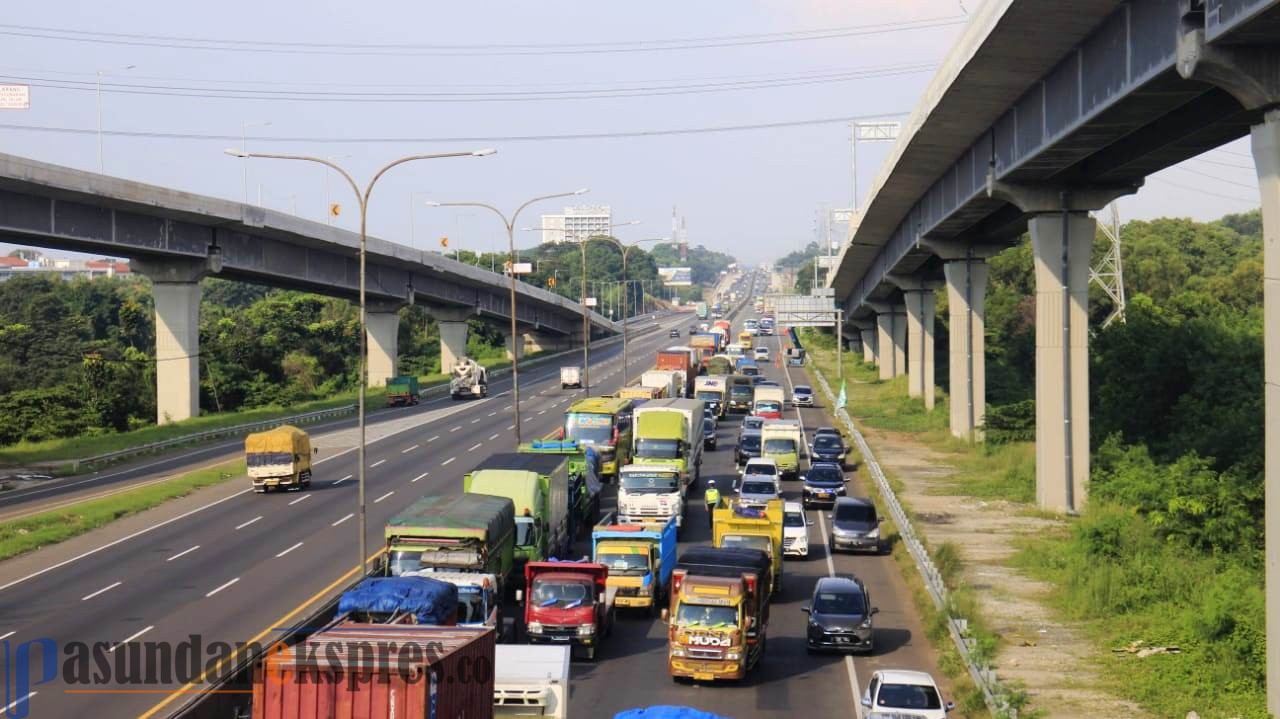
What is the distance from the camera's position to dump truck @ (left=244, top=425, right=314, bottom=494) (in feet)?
173

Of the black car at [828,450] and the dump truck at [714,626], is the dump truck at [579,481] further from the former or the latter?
the dump truck at [714,626]

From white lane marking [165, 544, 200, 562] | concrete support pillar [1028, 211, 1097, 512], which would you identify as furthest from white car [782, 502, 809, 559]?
white lane marking [165, 544, 200, 562]

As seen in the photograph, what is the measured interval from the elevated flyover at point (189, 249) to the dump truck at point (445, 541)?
25.8 meters

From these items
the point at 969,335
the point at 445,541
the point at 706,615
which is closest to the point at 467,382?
the point at 969,335

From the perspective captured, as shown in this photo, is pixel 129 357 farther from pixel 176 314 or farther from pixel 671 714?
pixel 671 714

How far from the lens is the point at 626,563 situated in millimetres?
32875

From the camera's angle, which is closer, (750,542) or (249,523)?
(750,542)

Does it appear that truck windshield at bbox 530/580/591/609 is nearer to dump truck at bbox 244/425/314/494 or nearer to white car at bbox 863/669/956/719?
white car at bbox 863/669/956/719

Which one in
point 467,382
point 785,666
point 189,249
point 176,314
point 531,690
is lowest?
point 785,666

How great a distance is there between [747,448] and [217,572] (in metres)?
29.3

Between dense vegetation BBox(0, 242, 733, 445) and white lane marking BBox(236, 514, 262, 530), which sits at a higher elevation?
dense vegetation BBox(0, 242, 733, 445)

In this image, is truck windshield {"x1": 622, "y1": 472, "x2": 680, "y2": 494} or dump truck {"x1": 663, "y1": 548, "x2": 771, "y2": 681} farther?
truck windshield {"x1": 622, "y1": 472, "x2": 680, "y2": 494}

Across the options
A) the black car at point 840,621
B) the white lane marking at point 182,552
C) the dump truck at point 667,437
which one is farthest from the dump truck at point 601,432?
the black car at point 840,621

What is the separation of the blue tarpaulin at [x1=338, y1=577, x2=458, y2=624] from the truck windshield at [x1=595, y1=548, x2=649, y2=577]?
27.1 ft
